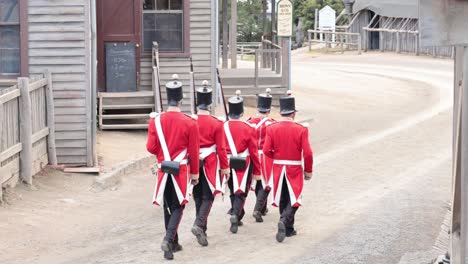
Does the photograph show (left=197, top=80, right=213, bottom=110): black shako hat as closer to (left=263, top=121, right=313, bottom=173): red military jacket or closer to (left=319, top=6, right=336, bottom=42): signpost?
(left=263, top=121, right=313, bottom=173): red military jacket

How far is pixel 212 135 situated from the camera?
35.6ft

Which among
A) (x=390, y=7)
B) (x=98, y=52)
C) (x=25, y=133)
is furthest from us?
(x=390, y=7)

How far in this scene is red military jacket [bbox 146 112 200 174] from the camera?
395 inches

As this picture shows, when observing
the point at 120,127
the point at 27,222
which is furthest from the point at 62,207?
the point at 120,127

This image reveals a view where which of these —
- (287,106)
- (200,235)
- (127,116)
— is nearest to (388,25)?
(127,116)

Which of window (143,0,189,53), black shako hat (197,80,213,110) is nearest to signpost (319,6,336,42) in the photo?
window (143,0,189,53)

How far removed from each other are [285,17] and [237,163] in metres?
14.9

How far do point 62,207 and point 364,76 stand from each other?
24511mm

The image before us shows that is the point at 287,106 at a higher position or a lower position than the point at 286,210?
higher

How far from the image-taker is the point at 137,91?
20.7 metres

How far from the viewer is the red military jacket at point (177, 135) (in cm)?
1002

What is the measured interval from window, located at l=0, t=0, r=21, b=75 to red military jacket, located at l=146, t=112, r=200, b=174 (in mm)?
6637

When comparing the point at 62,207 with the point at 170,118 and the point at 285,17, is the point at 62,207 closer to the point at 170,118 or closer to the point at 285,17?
the point at 170,118

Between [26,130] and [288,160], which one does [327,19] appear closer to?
[26,130]
